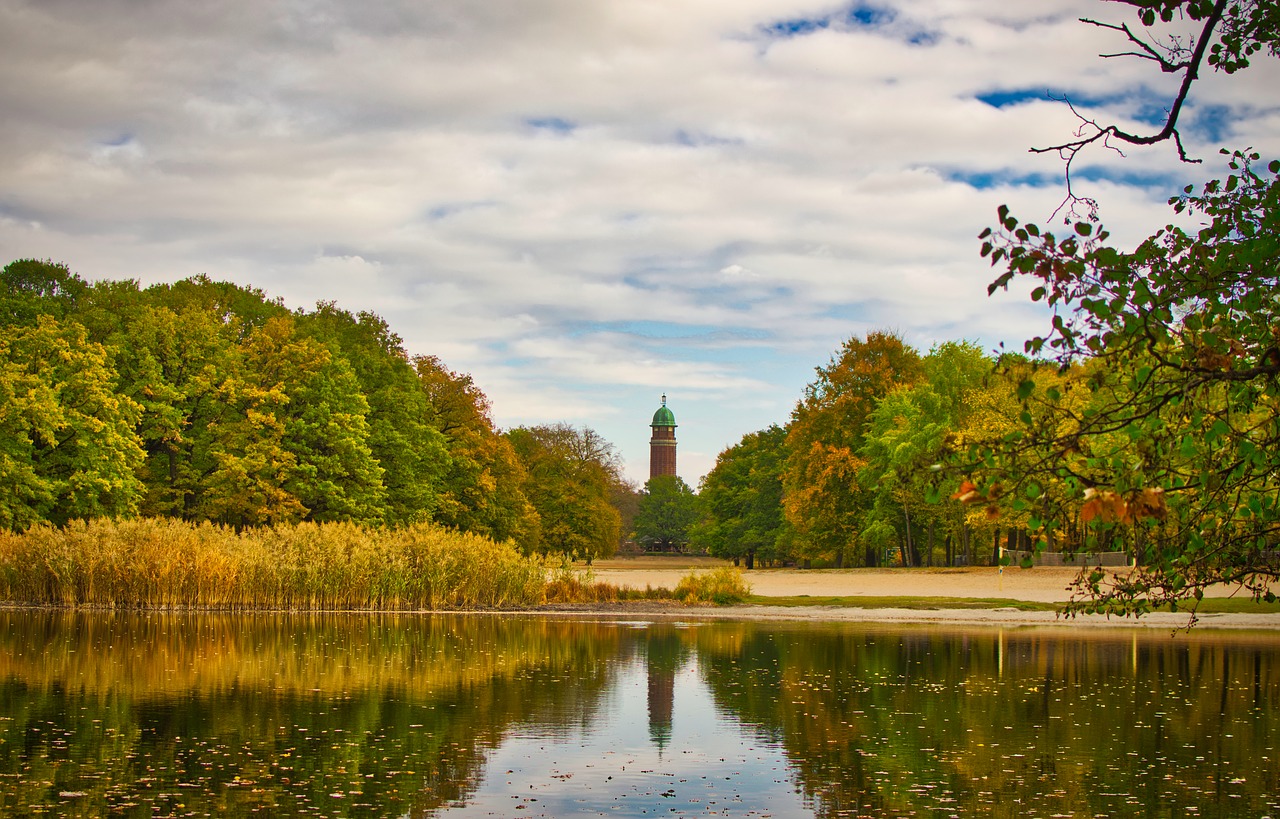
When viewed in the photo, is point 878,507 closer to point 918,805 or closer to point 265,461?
point 265,461

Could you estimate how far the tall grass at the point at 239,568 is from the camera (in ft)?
110

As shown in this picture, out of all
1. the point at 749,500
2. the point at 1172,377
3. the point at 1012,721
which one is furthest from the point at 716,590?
the point at 749,500

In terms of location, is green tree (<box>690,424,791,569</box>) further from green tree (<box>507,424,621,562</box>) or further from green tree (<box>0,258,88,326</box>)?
green tree (<box>0,258,88,326</box>)

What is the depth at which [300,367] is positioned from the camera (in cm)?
5109

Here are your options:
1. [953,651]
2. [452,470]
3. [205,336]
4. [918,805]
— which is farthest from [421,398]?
[918,805]

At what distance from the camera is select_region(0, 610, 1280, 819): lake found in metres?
11.5

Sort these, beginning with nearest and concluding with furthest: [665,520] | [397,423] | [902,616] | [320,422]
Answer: [902,616], [320,422], [397,423], [665,520]

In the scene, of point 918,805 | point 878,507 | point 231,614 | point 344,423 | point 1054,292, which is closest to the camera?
point 1054,292

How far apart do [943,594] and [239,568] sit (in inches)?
1042

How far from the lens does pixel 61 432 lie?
141 feet

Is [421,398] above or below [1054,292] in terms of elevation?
above

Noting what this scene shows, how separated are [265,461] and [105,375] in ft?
21.8

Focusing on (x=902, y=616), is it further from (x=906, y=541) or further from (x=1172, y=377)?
(x=1172, y=377)

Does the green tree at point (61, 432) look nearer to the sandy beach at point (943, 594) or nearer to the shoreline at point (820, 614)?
the shoreline at point (820, 614)
